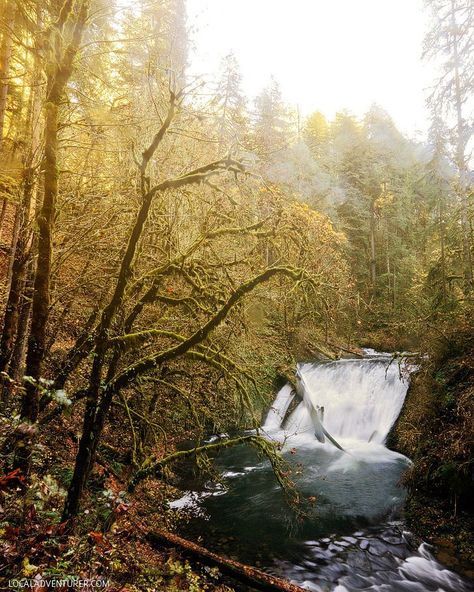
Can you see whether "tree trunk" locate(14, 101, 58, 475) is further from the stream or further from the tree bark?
the stream

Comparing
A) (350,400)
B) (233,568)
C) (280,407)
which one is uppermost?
(350,400)

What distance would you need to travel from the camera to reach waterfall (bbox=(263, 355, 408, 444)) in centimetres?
1327

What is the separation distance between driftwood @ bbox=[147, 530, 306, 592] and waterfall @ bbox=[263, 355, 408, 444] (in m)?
8.00

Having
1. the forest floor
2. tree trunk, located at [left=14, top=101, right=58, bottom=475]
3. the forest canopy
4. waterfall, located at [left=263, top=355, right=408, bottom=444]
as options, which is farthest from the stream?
tree trunk, located at [left=14, top=101, right=58, bottom=475]

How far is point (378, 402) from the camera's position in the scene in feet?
45.0

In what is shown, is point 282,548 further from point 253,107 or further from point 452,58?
point 253,107

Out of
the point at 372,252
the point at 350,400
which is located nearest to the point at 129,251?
the point at 350,400

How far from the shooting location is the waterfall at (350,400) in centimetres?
Result: 1327

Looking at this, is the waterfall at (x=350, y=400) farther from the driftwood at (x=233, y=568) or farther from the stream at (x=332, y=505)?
the driftwood at (x=233, y=568)

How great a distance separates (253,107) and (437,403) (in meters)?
31.6

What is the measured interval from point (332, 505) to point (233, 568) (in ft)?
13.8

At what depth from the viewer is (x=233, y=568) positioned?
5.47m

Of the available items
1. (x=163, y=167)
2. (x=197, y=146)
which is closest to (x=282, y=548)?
(x=163, y=167)

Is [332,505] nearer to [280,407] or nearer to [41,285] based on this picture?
[280,407]
